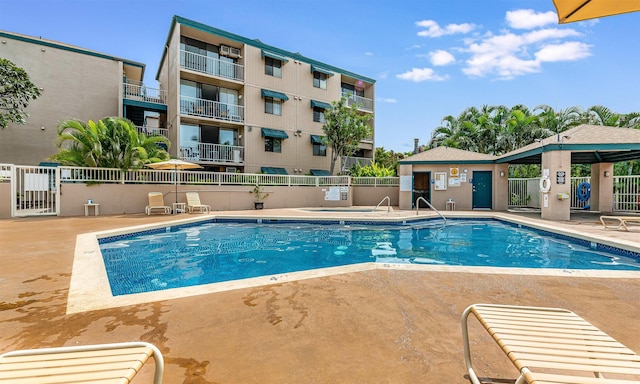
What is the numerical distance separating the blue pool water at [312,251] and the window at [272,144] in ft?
32.6

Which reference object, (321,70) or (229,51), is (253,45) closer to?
(229,51)

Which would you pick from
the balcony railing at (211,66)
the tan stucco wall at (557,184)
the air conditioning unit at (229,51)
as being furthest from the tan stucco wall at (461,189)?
the air conditioning unit at (229,51)

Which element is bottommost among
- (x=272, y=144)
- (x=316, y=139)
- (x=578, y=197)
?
(x=578, y=197)

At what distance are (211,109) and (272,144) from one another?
14.5 feet

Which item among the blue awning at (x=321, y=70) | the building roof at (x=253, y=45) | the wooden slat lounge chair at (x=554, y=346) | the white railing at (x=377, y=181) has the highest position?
the building roof at (x=253, y=45)

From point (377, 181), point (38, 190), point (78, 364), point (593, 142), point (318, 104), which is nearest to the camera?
point (78, 364)

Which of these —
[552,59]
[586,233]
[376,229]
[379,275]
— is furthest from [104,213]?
[552,59]

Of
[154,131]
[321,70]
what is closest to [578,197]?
[321,70]

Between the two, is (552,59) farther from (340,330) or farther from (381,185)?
(340,330)

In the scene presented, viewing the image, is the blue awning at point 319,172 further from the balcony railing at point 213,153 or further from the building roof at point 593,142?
the building roof at point 593,142

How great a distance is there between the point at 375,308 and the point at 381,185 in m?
16.1

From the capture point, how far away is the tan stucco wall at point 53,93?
1596 centimetres

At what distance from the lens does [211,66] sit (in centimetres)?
1853

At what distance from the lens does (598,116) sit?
64.2ft
